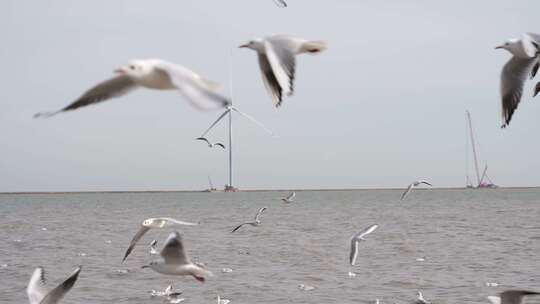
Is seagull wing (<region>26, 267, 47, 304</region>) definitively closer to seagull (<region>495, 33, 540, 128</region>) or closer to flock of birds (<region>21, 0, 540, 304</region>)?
flock of birds (<region>21, 0, 540, 304</region>)

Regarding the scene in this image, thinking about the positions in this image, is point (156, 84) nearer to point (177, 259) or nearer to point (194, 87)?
point (194, 87)

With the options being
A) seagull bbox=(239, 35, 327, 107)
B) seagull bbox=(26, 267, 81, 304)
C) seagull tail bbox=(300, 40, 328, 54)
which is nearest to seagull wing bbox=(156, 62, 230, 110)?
seagull bbox=(239, 35, 327, 107)

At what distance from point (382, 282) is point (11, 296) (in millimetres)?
8804

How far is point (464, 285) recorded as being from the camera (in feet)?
60.2

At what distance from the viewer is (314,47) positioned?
5555 millimetres

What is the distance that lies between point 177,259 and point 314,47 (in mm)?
3181

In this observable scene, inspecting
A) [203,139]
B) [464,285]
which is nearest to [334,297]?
[464,285]

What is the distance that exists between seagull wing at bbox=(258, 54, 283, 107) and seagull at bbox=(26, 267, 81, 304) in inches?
157

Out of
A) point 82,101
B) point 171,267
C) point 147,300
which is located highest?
point 82,101

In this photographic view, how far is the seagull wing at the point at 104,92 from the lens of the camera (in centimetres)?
468

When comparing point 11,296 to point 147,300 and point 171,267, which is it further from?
point 171,267

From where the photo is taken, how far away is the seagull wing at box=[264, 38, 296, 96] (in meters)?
4.77

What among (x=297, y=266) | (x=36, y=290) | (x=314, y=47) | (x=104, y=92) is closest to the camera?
(x=104, y=92)

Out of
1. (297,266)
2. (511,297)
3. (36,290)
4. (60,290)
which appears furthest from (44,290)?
(297,266)
